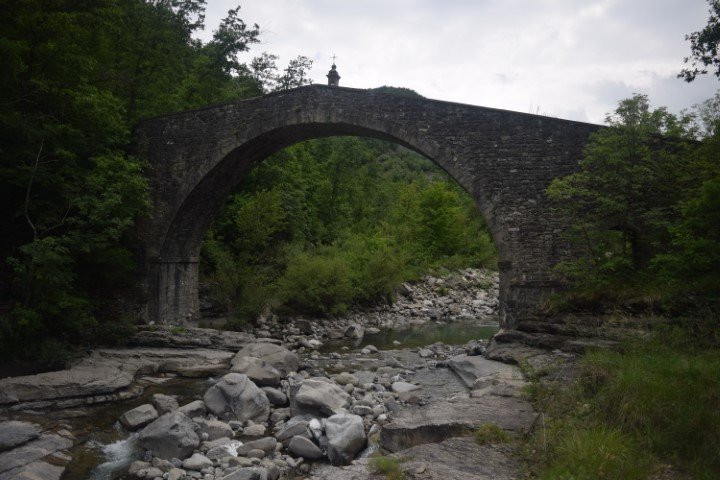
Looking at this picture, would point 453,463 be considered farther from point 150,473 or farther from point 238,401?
point 238,401

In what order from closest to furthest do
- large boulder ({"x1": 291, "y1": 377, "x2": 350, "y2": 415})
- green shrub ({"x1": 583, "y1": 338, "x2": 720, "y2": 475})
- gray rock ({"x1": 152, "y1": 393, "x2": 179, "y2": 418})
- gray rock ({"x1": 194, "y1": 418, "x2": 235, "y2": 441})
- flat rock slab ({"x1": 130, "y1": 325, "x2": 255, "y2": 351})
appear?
green shrub ({"x1": 583, "y1": 338, "x2": 720, "y2": 475}) → gray rock ({"x1": 194, "y1": 418, "x2": 235, "y2": 441}) → large boulder ({"x1": 291, "y1": 377, "x2": 350, "y2": 415}) → gray rock ({"x1": 152, "y1": 393, "x2": 179, "y2": 418}) → flat rock slab ({"x1": 130, "y1": 325, "x2": 255, "y2": 351})

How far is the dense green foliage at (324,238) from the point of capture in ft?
51.2

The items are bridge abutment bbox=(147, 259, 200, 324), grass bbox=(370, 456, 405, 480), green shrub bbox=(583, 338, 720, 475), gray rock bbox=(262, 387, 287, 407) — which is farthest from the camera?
bridge abutment bbox=(147, 259, 200, 324)

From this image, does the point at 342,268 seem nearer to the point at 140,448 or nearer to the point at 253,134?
the point at 253,134

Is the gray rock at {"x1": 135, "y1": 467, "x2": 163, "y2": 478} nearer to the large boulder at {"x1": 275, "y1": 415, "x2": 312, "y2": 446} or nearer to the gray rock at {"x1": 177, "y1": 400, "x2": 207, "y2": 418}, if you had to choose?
the large boulder at {"x1": 275, "y1": 415, "x2": 312, "y2": 446}

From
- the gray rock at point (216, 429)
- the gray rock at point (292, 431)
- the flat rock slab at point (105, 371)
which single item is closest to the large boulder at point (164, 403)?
the flat rock slab at point (105, 371)

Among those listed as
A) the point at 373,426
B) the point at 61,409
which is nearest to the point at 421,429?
the point at 373,426

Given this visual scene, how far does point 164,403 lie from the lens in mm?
7598

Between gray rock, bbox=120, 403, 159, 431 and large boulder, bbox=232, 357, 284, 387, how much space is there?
1920 millimetres

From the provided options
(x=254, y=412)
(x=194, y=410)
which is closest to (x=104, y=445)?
(x=194, y=410)

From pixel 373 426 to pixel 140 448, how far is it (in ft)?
9.65

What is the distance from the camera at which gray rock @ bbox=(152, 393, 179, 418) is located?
7.46 m

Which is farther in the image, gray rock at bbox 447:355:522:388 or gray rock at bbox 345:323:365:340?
gray rock at bbox 345:323:365:340

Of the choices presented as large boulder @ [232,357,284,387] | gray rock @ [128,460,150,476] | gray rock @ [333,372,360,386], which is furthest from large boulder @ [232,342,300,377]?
gray rock @ [128,460,150,476]
